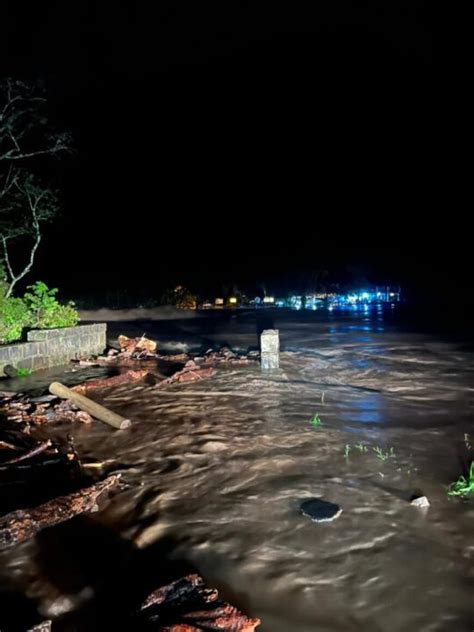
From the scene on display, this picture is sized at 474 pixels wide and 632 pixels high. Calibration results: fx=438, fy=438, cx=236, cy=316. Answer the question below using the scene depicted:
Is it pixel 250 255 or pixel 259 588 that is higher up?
pixel 250 255

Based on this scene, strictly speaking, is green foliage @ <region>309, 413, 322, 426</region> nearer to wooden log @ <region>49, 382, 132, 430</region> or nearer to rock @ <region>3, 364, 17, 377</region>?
wooden log @ <region>49, 382, 132, 430</region>

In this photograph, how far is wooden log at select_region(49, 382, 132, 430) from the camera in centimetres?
666

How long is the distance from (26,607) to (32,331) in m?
9.17

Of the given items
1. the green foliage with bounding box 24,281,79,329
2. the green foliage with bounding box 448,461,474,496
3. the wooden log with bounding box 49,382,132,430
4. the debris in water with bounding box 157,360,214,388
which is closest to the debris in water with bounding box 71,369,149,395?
the debris in water with bounding box 157,360,214,388

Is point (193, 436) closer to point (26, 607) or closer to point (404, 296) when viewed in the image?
point (26, 607)

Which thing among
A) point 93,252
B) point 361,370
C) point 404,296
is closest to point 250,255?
point 93,252

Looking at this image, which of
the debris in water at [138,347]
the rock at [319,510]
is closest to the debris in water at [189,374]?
the debris in water at [138,347]

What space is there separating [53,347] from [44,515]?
844 centimetres

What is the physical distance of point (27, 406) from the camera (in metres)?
7.45

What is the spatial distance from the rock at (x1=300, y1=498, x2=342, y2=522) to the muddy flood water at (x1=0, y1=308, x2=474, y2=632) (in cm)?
7

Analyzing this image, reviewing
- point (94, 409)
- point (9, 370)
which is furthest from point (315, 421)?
point (9, 370)

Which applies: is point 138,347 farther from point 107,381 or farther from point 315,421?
point 315,421

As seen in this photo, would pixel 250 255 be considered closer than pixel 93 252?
No

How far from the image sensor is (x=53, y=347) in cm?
1166
